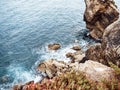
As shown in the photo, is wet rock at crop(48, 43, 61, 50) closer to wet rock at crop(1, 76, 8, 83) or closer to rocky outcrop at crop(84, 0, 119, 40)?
rocky outcrop at crop(84, 0, 119, 40)

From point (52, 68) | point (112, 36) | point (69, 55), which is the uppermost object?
point (112, 36)

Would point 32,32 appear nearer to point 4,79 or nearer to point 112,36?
point 4,79

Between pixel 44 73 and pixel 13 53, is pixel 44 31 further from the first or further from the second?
pixel 44 73

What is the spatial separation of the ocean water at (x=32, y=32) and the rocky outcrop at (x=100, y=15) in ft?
9.60

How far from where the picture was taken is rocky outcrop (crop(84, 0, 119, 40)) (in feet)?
158

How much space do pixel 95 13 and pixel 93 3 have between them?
208 cm

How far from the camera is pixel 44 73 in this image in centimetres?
3631

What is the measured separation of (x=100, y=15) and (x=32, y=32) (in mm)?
16360

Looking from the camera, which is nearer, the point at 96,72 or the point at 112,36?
the point at 96,72

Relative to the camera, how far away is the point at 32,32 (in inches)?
2179

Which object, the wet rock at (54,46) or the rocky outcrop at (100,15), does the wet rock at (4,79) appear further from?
the rocky outcrop at (100,15)

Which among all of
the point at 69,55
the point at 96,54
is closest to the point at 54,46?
the point at 69,55

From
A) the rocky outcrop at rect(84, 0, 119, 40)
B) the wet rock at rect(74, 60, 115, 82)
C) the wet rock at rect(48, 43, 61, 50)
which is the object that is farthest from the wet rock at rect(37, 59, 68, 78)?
the rocky outcrop at rect(84, 0, 119, 40)

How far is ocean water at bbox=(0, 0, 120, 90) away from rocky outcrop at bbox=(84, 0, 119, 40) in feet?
9.60
